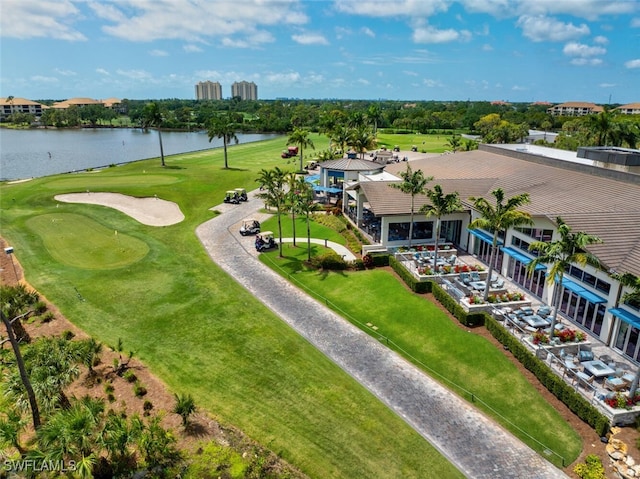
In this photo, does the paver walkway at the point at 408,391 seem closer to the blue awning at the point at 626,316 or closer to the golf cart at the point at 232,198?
the blue awning at the point at 626,316

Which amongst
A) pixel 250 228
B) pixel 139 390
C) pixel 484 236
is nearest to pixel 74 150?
pixel 250 228

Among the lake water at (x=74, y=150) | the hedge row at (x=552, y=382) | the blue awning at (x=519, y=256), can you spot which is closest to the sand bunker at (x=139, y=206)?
the blue awning at (x=519, y=256)

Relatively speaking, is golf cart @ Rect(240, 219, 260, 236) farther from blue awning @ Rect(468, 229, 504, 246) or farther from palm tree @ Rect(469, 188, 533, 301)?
palm tree @ Rect(469, 188, 533, 301)

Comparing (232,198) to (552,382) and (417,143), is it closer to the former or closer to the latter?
(552,382)

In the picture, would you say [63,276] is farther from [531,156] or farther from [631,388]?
[531,156]

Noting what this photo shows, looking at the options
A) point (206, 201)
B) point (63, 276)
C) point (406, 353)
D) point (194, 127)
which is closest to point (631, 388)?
point (406, 353)

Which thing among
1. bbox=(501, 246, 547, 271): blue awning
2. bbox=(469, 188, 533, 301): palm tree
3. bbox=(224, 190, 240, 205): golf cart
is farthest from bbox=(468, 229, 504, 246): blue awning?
bbox=(224, 190, 240, 205): golf cart
